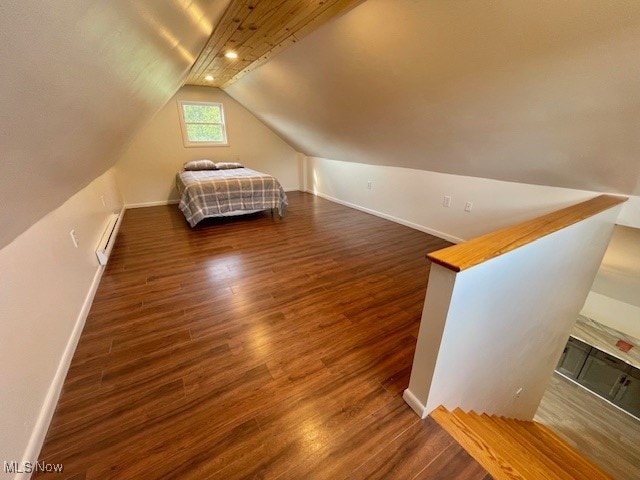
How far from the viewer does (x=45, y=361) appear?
131cm

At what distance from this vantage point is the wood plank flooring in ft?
8.93

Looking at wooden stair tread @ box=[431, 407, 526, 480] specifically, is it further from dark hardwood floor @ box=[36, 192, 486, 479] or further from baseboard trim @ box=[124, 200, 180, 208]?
baseboard trim @ box=[124, 200, 180, 208]

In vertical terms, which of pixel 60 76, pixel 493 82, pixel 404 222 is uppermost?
pixel 493 82

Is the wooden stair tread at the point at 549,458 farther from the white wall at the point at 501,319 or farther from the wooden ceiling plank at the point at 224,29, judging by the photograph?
the wooden ceiling plank at the point at 224,29

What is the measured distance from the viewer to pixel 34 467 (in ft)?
3.50

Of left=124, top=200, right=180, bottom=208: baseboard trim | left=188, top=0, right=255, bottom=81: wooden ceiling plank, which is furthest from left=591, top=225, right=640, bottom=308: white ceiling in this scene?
left=124, top=200, right=180, bottom=208: baseboard trim

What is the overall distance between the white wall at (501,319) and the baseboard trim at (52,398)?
1632 millimetres

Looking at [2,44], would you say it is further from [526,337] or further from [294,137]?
[294,137]

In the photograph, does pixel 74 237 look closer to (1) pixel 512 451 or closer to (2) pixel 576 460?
(1) pixel 512 451

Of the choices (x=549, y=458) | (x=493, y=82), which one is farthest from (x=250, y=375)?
(x=493, y=82)

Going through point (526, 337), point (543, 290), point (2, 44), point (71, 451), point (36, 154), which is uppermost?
point (2, 44)

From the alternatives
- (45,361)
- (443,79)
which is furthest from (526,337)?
(45,361)

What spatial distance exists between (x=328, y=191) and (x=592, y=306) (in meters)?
4.17

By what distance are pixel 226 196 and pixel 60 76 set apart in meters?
3.31
